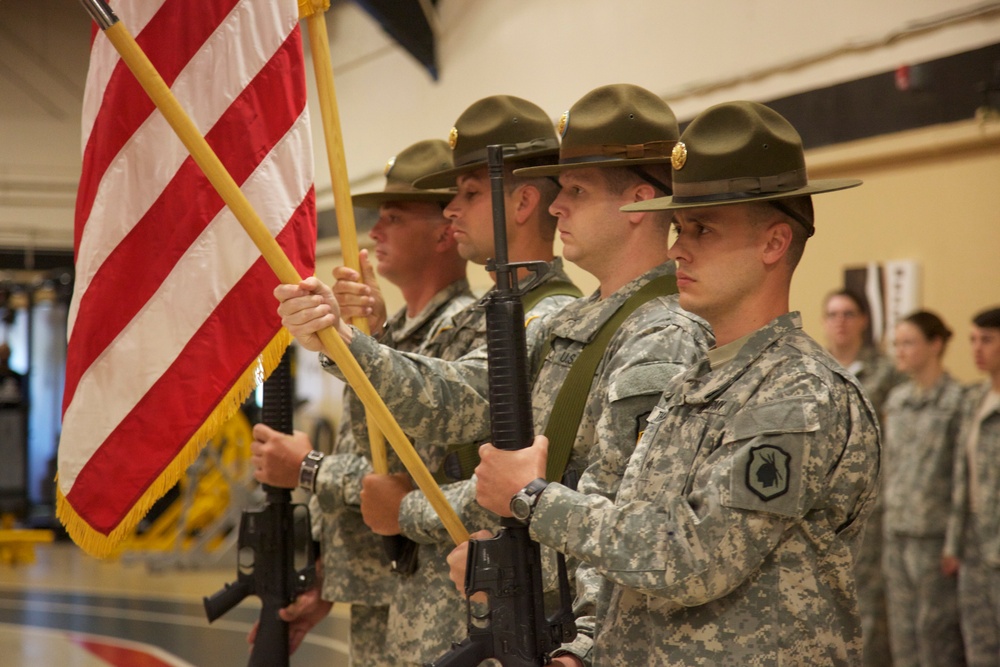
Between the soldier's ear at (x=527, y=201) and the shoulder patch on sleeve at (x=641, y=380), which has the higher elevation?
the soldier's ear at (x=527, y=201)

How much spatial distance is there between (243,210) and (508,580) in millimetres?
813

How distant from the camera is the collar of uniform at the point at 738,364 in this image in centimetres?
176

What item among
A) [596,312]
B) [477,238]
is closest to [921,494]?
[477,238]

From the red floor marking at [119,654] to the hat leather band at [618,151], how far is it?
4965 millimetres

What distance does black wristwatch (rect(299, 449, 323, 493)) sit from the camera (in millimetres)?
3209

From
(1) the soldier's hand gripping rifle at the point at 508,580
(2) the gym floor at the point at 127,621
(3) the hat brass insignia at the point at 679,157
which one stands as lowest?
(2) the gym floor at the point at 127,621

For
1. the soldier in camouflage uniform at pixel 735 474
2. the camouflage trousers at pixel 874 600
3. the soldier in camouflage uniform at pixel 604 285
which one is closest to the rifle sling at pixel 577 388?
the soldier in camouflage uniform at pixel 604 285

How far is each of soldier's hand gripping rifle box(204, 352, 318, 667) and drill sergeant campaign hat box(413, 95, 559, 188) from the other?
2.89 feet

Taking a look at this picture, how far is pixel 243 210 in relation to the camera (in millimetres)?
2051

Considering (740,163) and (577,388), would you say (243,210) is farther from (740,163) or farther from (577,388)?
(740,163)

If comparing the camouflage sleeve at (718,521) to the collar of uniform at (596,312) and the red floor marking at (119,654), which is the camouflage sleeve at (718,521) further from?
the red floor marking at (119,654)

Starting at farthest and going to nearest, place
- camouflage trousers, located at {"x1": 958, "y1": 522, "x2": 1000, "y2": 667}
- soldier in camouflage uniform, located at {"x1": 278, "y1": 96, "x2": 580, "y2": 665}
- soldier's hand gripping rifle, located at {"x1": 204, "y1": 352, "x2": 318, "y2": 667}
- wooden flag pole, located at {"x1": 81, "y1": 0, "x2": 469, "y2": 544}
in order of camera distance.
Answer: camouflage trousers, located at {"x1": 958, "y1": 522, "x2": 1000, "y2": 667} < soldier's hand gripping rifle, located at {"x1": 204, "y1": 352, "x2": 318, "y2": 667} < soldier in camouflage uniform, located at {"x1": 278, "y1": 96, "x2": 580, "y2": 665} < wooden flag pole, located at {"x1": 81, "y1": 0, "x2": 469, "y2": 544}

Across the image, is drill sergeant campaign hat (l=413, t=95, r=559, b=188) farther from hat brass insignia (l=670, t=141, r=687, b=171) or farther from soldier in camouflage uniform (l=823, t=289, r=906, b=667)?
soldier in camouflage uniform (l=823, t=289, r=906, b=667)

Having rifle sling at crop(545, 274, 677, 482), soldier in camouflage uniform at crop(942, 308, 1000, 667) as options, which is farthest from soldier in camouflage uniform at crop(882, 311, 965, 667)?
rifle sling at crop(545, 274, 677, 482)
